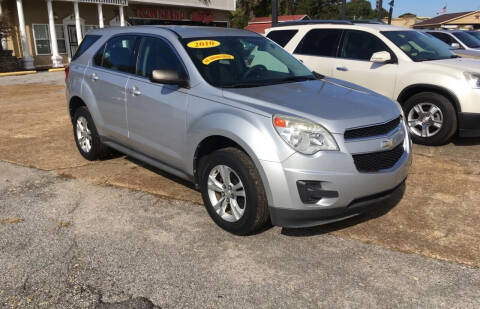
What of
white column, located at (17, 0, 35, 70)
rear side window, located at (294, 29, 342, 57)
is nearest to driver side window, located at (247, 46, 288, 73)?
rear side window, located at (294, 29, 342, 57)

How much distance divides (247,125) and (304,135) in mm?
450

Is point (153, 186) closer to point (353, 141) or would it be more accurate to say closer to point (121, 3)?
point (353, 141)

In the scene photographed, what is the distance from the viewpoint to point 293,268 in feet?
10.2

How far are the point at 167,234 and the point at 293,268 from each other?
116 cm

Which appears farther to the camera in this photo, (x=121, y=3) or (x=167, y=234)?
(x=121, y=3)

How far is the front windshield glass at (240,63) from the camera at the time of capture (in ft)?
12.8

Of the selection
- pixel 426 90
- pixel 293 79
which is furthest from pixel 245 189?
pixel 426 90

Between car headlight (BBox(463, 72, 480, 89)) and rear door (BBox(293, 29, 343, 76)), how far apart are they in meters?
2.06

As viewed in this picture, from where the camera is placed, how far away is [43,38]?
74.7ft

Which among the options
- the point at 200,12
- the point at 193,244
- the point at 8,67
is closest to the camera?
the point at 193,244

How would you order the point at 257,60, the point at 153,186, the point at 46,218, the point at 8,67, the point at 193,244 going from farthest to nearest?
the point at 8,67
the point at 153,186
the point at 257,60
the point at 46,218
the point at 193,244

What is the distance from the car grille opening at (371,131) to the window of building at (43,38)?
2312 centimetres

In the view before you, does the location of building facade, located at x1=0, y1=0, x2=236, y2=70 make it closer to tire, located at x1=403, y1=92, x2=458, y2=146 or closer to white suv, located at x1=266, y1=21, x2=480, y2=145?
white suv, located at x1=266, y1=21, x2=480, y2=145

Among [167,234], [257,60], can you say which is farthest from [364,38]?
[167,234]
